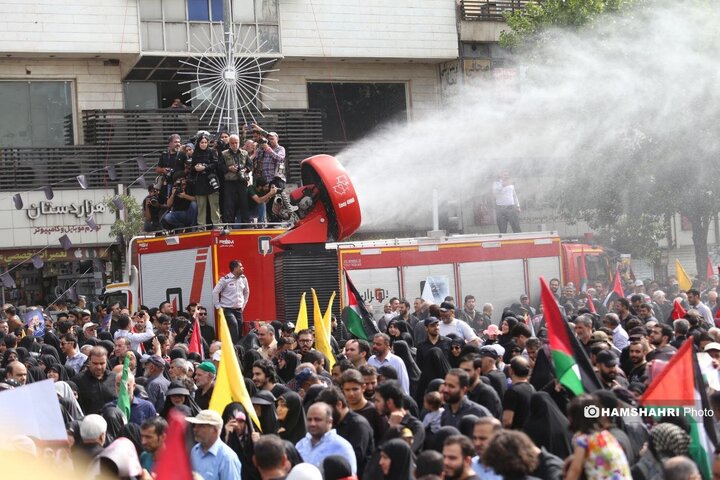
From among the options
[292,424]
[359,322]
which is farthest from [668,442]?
[359,322]

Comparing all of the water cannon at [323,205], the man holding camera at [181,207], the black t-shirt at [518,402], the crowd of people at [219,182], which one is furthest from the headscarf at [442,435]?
the man holding camera at [181,207]

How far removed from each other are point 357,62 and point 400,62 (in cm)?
136

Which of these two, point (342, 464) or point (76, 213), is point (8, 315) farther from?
point (76, 213)

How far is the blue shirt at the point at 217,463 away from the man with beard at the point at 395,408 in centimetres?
116

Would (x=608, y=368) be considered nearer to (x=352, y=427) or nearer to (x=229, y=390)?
(x=352, y=427)

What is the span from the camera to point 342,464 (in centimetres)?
790

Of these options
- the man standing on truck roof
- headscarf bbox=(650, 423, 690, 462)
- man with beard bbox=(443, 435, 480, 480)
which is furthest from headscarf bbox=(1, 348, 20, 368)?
headscarf bbox=(650, 423, 690, 462)

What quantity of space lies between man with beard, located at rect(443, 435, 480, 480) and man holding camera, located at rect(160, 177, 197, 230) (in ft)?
43.9

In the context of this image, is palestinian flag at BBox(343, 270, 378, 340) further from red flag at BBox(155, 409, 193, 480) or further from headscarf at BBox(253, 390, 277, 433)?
red flag at BBox(155, 409, 193, 480)

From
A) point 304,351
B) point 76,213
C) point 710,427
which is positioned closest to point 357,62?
point 76,213

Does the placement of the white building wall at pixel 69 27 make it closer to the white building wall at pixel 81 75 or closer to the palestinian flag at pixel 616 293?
the white building wall at pixel 81 75

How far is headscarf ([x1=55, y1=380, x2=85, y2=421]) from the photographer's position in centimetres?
1109

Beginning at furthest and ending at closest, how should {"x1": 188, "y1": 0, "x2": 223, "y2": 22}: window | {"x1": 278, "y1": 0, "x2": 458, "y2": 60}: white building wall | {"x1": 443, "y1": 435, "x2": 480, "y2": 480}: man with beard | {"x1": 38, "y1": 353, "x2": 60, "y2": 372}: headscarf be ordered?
{"x1": 278, "y1": 0, "x2": 458, "y2": 60}: white building wall, {"x1": 188, "y1": 0, "x2": 223, "y2": 22}: window, {"x1": 38, "y1": 353, "x2": 60, "y2": 372}: headscarf, {"x1": 443, "y1": 435, "x2": 480, "y2": 480}: man with beard

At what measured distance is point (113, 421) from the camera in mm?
10086
